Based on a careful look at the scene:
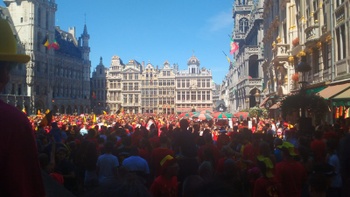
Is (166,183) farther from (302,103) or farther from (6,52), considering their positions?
(302,103)

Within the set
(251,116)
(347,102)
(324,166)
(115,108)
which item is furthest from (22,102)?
(324,166)

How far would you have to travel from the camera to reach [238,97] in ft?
185

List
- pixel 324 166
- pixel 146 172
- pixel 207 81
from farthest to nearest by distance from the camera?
1. pixel 207 81
2. pixel 146 172
3. pixel 324 166

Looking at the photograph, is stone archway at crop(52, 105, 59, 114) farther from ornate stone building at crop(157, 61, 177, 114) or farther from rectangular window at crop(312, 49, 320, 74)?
rectangular window at crop(312, 49, 320, 74)

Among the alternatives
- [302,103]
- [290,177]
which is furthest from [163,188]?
[302,103]

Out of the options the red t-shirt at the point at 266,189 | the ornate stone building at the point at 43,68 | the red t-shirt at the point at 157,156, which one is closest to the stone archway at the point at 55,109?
the ornate stone building at the point at 43,68

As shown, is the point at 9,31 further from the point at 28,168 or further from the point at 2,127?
the point at 28,168

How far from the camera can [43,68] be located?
62.8 meters

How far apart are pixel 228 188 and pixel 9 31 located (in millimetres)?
1324

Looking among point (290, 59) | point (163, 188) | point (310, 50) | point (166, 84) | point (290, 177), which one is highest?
point (166, 84)

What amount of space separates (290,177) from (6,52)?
15.3ft

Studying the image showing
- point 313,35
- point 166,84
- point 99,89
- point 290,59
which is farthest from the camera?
point 99,89

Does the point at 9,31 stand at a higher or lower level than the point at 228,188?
higher

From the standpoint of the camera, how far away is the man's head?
1.61 metres
